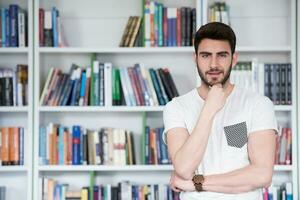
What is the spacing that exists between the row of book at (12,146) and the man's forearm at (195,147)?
2164mm

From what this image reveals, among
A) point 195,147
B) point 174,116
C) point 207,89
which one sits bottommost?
point 195,147

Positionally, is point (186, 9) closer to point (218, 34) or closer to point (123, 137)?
point (123, 137)

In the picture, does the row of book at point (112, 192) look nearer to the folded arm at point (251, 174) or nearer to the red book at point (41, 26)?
the red book at point (41, 26)

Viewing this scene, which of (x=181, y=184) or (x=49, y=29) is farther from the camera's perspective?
(x=49, y=29)

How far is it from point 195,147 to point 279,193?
2.09 meters

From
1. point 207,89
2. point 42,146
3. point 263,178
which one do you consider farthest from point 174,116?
point 42,146

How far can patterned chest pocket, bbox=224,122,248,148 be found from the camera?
1990 millimetres

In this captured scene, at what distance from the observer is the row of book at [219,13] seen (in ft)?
12.6

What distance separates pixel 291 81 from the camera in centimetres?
380

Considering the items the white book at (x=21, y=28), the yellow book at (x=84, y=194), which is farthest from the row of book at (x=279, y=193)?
the white book at (x=21, y=28)

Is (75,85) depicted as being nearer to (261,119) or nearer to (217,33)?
(217,33)

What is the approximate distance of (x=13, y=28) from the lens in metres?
3.89

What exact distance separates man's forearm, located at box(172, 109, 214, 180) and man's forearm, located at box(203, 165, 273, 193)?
0.07 m

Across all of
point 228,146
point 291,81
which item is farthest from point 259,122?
point 291,81
